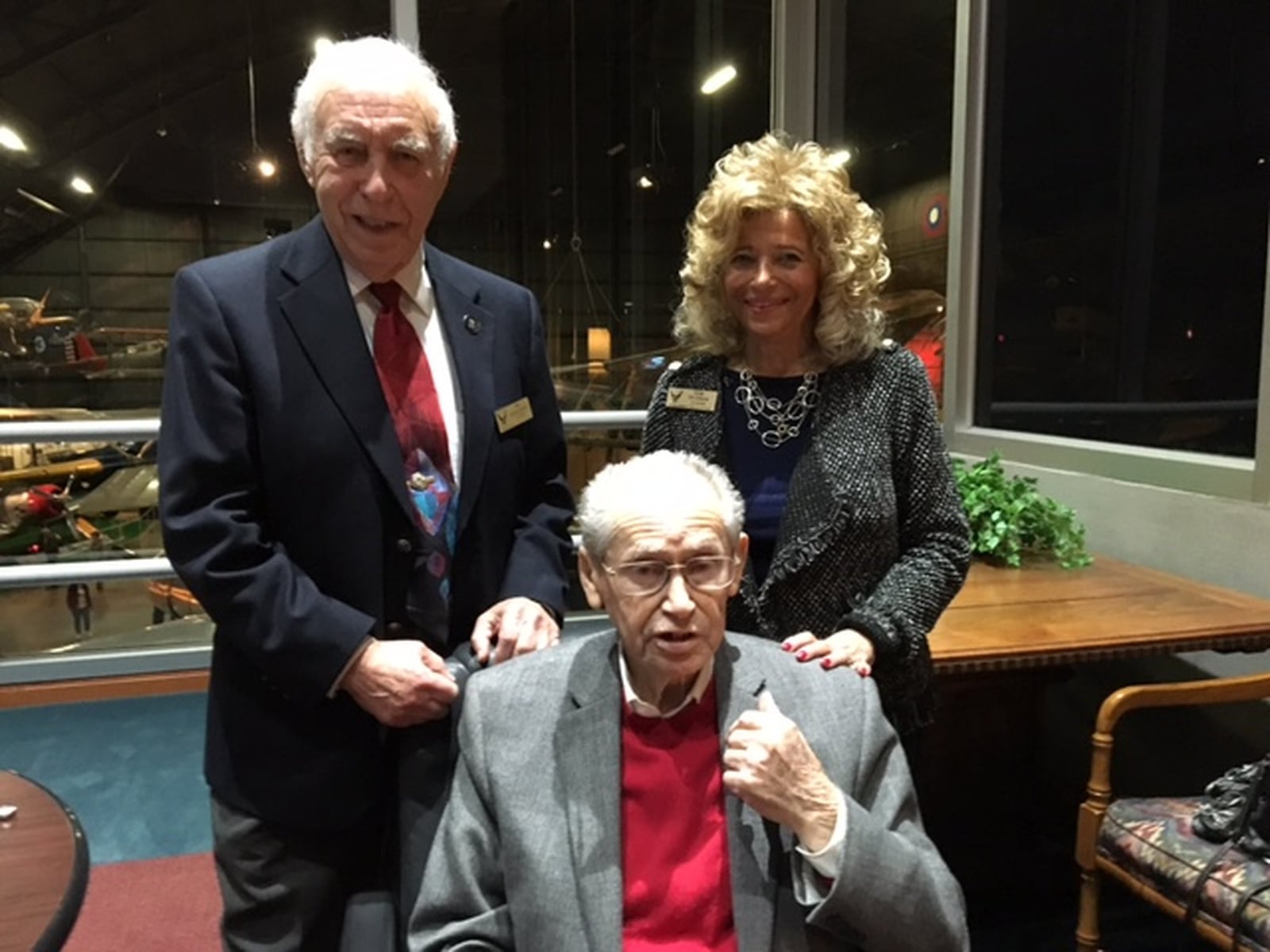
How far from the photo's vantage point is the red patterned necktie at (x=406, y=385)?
4.58 ft

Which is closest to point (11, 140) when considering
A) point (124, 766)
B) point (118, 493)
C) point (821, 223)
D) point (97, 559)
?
point (118, 493)

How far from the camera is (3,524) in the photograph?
11.2 ft

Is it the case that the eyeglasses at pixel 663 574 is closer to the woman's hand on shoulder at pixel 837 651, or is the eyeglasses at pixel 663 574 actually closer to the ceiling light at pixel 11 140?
the woman's hand on shoulder at pixel 837 651

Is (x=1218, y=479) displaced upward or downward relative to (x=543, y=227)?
downward

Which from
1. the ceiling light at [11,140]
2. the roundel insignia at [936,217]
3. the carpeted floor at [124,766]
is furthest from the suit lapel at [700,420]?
the ceiling light at [11,140]

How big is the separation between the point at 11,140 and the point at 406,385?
310 centimetres

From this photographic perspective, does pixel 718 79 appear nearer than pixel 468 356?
No

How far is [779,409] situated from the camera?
5.73 ft

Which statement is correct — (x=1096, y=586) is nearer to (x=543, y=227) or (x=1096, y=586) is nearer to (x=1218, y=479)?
(x=1218, y=479)

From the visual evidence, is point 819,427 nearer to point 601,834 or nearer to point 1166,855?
point 601,834

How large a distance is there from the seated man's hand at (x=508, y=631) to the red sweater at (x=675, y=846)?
21cm

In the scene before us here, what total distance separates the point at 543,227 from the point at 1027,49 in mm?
1975

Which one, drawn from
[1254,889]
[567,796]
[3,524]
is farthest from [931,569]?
[3,524]

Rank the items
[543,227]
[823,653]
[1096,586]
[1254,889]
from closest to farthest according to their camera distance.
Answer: [823,653] < [1254,889] < [1096,586] < [543,227]
